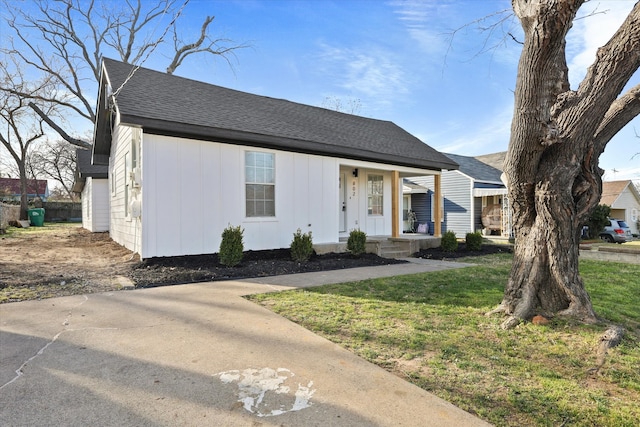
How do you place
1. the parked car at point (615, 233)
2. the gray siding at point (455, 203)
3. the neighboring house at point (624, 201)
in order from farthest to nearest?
the neighboring house at point (624, 201) < the gray siding at point (455, 203) < the parked car at point (615, 233)

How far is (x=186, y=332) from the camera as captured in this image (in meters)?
→ 3.72

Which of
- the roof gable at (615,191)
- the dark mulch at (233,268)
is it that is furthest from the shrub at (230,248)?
the roof gable at (615,191)

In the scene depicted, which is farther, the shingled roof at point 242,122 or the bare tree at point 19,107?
the bare tree at point 19,107

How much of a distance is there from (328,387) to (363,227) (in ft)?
31.7

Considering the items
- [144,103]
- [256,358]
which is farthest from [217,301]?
[144,103]

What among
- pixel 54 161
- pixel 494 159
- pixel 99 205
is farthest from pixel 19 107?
pixel 494 159

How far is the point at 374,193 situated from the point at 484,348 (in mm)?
9376

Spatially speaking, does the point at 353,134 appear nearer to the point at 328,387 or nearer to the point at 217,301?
the point at 217,301

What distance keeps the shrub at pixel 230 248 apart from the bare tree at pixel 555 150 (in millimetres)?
5194

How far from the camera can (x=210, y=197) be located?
7.96 metres

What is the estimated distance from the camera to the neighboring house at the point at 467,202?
59.1ft

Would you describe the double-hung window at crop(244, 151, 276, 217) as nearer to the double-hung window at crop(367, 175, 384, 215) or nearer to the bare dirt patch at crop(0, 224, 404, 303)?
the bare dirt patch at crop(0, 224, 404, 303)

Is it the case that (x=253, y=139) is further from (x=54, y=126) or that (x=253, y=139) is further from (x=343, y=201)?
(x=54, y=126)

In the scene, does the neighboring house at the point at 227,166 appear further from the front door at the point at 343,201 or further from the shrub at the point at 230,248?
the shrub at the point at 230,248
